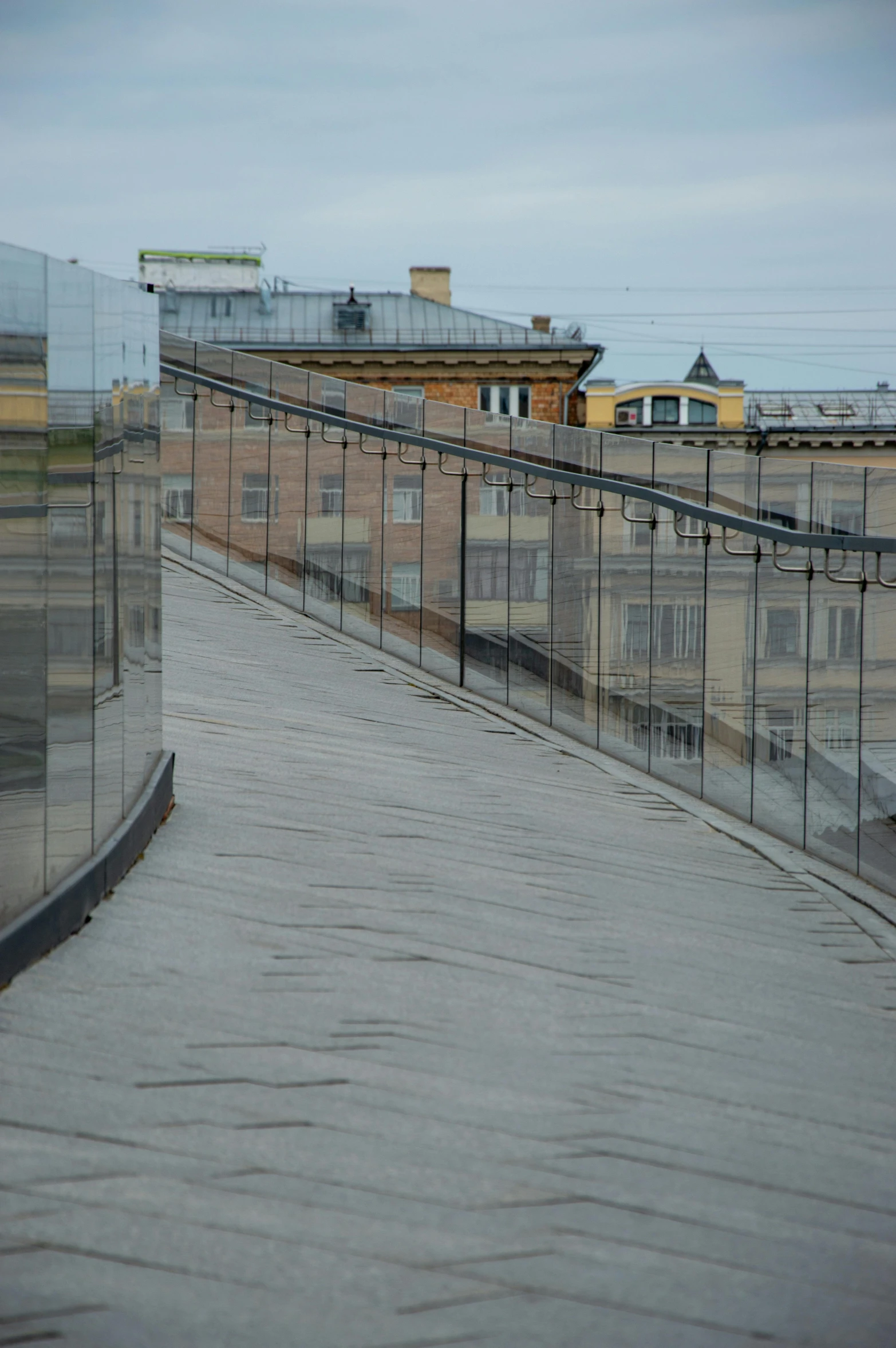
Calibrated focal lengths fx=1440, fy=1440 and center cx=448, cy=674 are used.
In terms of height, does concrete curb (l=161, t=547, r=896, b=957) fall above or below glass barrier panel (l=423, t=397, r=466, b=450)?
below

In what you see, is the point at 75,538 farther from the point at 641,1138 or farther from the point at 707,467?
A: the point at 707,467

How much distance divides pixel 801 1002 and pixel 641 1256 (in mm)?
1659

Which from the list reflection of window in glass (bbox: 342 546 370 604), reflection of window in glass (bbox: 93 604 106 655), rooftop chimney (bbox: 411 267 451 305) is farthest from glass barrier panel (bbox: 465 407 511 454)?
rooftop chimney (bbox: 411 267 451 305)

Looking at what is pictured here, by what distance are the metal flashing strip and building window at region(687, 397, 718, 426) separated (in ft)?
140

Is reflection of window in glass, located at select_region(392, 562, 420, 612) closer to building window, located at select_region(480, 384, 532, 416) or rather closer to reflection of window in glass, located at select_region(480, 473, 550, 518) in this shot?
reflection of window in glass, located at select_region(480, 473, 550, 518)

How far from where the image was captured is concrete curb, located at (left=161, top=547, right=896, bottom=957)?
206 inches

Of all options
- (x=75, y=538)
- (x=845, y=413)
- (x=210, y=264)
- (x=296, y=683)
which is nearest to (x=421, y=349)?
(x=210, y=264)

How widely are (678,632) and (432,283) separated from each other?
44793mm

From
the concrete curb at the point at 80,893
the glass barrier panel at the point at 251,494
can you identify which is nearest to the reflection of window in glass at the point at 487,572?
the glass barrier panel at the point at 251,494

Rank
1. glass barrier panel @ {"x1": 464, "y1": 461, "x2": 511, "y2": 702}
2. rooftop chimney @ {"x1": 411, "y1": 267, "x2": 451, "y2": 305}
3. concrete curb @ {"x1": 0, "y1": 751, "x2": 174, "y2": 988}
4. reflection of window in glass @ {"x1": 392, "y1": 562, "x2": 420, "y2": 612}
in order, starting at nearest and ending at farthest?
concrete curb @ {"x1": 0, "y1": 751, "x2": 174, "y2": 988} < glass barrier panel @ {"x1": 464, "y1": 461, "x2": 511, "y2": 702} < reflection of window in glass @ {"x1": 392, "y1": 562, "x2": 420, "y2": 612} < rooftop chimney @ {"x1": 411, "y1": 267, "x2": 451, "y2": 305}

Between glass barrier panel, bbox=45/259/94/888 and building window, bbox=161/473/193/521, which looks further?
building window, bbox=161/473/193/521

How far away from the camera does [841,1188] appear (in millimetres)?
2791

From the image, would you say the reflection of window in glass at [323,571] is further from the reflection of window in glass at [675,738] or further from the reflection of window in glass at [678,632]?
the reflection of window in glass at [675,738]

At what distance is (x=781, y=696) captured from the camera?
670cm
